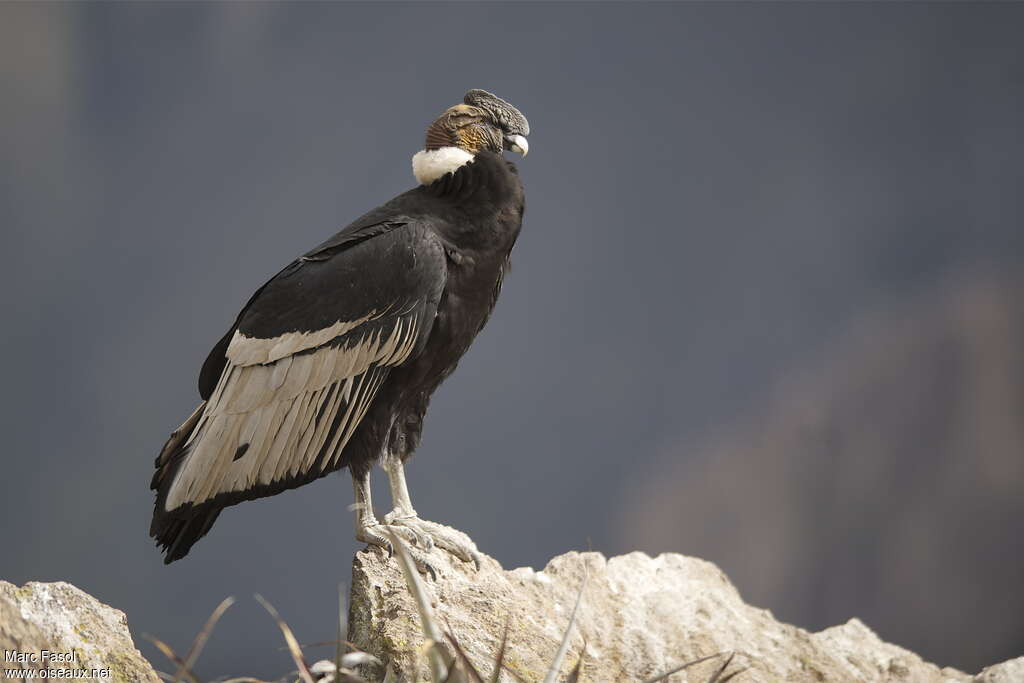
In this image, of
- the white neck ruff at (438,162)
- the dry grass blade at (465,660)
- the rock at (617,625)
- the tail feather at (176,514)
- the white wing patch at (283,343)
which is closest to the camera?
the dry grass blade at (465,660)

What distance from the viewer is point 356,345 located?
3504mm

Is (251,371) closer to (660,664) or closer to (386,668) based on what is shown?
(386,668)

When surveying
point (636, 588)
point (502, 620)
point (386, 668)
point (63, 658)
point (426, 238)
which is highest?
point (426, 238)

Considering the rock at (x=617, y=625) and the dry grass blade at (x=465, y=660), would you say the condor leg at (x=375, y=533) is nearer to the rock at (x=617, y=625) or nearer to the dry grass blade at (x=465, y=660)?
the rock at (x=617, y=625)

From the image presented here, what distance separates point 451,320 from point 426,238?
12.4 inches

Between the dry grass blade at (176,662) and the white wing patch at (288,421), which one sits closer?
the dry grass blade at (176,662)

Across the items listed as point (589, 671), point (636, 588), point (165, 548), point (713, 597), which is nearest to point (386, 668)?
point (589, 671)

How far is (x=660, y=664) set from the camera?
12.6 ft

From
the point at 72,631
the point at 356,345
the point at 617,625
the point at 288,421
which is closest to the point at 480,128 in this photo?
the point at 356,345

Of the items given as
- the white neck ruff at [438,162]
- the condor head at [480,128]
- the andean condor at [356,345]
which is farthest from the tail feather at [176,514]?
the condor head at [480,128]

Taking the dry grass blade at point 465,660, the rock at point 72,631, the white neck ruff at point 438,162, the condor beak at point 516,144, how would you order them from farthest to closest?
the condor beak at point 516,144, the white neck ruff at point 438,162, the rock at point 72,631, the dry grass blade at point 465,660

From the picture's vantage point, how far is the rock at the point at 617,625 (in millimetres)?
3418

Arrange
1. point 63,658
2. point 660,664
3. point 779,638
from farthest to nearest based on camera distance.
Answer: point 779,638
point 660,664
point 63,658

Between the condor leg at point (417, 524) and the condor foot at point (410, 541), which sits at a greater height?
the condor leg at point (417, 524)
